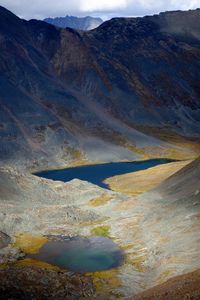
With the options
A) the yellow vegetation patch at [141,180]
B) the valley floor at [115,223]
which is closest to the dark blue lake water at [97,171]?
the yellow vegetation patch at [141,180]

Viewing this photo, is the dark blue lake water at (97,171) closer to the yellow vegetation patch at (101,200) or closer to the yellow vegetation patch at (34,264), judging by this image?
the yellow vegetation patch at (101,200)

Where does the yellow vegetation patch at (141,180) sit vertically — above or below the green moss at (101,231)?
below

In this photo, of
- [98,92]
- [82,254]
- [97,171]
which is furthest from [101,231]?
[98,92]

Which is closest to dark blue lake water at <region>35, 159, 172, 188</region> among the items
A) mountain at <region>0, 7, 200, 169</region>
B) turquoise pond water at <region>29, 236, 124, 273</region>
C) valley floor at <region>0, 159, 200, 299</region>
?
mountain at <region>0, 7, 200, 169</region>

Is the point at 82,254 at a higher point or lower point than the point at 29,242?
higher

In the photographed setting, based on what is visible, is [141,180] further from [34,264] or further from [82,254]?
[34,264]

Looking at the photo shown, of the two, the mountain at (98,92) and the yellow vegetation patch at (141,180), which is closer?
the yellow vegetation patch at (141,180)
